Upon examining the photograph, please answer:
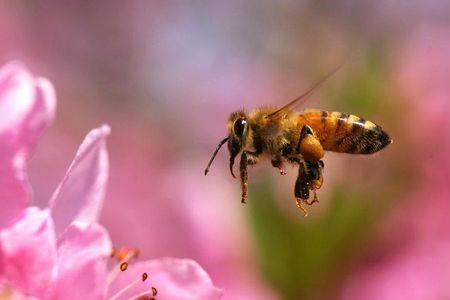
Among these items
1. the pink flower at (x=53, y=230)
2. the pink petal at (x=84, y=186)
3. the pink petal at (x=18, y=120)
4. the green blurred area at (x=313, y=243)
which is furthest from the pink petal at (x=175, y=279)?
the green blurred area at (x=313, y=243)

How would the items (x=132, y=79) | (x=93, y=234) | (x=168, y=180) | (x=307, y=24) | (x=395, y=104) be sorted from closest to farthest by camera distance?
(x=93, y=234) → (x=395, y=104) → (x=168, y=180) → (x=307, y=24) → (x=132, y=79)

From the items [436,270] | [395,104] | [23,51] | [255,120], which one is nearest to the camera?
[255,120]

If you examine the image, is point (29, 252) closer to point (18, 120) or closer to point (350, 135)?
point (18, 120)

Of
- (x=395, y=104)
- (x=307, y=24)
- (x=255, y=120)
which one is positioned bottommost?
(x=255, y=120)

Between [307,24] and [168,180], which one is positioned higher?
[307,24]

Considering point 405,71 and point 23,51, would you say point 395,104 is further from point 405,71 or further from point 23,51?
point 23,51

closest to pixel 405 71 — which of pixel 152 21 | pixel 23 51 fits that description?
pixel 23 51
